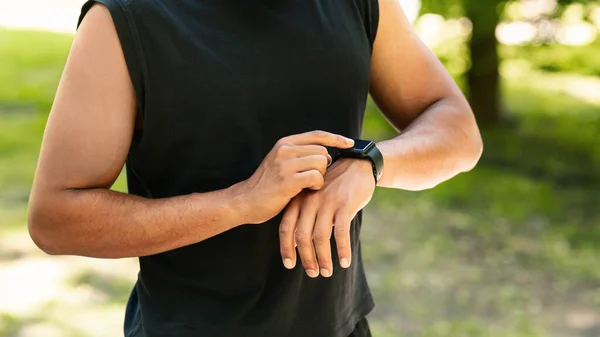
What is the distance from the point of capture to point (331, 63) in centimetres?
162

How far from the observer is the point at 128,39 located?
4.60ft

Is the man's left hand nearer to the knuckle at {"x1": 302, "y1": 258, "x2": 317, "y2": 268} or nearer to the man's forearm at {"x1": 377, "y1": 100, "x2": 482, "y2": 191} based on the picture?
the knuckle at {"x1": 302, "y1": 258, "x2": 317, "y2": 268}

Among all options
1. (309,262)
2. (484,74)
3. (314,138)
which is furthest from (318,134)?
(484,74)

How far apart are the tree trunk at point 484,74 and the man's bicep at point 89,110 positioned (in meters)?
6.80

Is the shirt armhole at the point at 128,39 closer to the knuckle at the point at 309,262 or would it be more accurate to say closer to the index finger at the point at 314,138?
the index finger at the point at 314,138

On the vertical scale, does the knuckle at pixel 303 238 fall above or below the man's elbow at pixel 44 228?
below

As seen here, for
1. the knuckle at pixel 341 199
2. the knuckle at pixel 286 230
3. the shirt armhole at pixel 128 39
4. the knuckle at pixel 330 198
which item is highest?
the shirt armhole at pixel 128 39

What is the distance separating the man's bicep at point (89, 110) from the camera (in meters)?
1.39

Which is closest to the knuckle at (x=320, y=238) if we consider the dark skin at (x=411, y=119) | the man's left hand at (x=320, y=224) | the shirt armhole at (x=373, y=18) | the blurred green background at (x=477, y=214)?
the man's left hand at (x=320, y=224)

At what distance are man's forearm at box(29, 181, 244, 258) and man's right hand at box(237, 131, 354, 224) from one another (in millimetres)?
28

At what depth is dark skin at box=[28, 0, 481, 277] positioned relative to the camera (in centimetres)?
138

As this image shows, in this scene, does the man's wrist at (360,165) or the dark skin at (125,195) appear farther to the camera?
the man's wrist at (360,165)

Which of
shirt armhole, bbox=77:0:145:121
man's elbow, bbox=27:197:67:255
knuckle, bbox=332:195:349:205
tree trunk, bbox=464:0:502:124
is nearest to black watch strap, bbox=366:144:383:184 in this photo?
knuckle, bbox=332:195:349:205

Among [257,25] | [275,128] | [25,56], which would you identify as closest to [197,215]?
[275,128]
